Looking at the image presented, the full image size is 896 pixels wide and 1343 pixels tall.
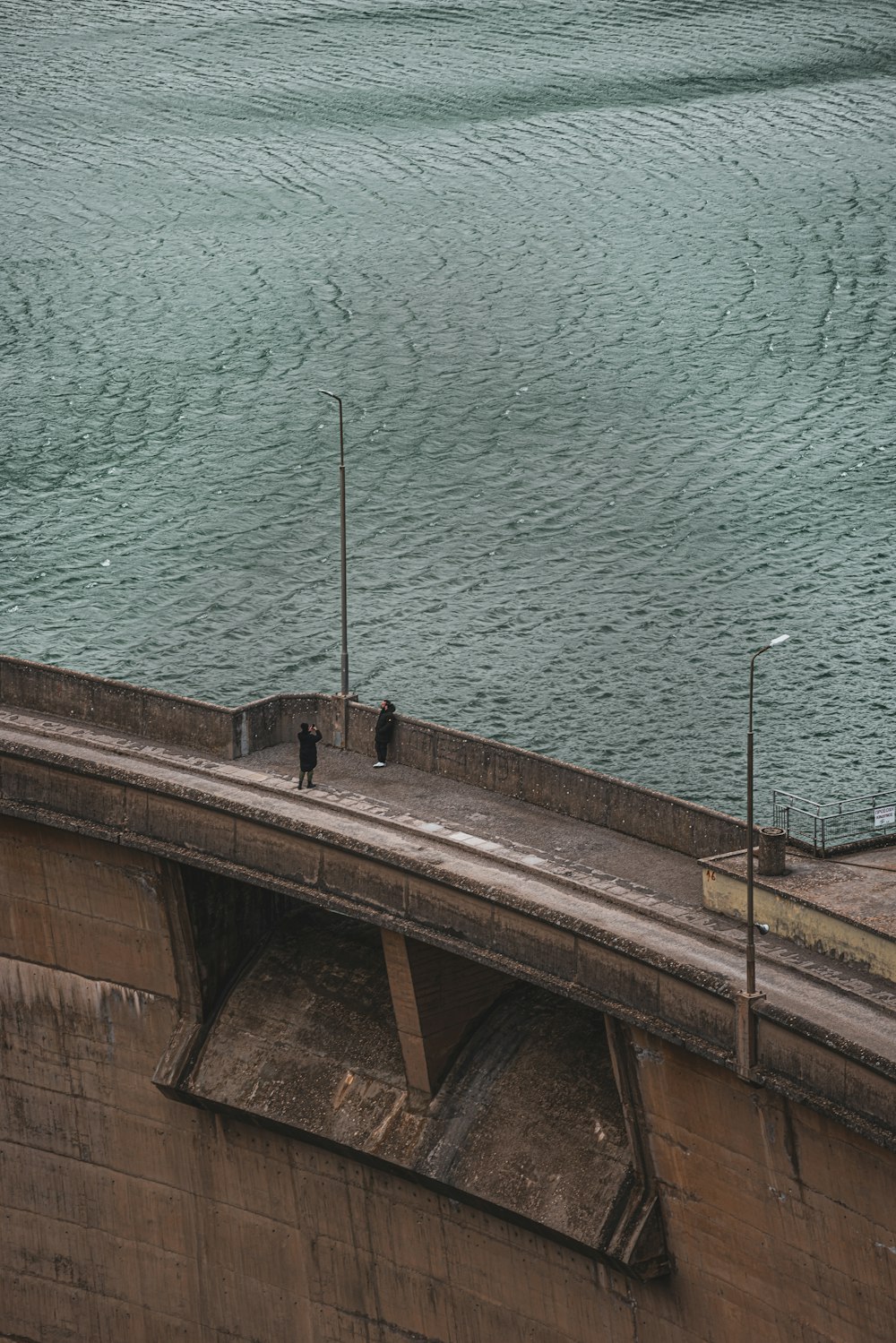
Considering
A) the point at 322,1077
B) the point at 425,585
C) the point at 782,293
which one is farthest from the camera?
the point at 782,293

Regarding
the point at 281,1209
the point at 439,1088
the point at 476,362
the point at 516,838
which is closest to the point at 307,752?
the point at 516,838

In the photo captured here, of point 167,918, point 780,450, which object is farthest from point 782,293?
point 167,918

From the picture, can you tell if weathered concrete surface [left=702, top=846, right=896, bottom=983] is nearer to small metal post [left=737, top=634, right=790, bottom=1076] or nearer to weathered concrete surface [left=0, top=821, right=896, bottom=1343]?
small metal post [left=737, top=634, right=790, bottom=1076]

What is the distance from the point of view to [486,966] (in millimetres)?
34250

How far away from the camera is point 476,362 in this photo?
289 feet

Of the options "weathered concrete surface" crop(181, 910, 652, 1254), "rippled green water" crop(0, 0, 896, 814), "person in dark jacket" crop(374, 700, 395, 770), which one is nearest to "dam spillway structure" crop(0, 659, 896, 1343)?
"weathered concrete surface" crop(181, 910, 652, 1254)

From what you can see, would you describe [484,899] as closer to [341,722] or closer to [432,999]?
[432,999]

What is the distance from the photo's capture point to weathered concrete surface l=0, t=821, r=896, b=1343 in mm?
28984

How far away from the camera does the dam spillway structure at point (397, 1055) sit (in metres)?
29.1

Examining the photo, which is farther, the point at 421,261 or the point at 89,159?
the point at 89,159

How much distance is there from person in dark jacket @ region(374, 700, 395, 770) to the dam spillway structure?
1.32 feet

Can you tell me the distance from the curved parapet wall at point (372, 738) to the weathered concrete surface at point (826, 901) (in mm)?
1579

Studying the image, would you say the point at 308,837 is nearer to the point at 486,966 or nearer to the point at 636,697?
the point at 486,966

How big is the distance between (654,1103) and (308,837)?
24.9 ft
